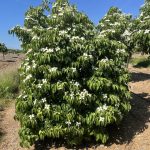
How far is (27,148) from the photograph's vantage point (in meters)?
11.3

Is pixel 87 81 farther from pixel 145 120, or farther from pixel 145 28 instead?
pixel 145 28

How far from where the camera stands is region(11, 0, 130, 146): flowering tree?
10.2 m

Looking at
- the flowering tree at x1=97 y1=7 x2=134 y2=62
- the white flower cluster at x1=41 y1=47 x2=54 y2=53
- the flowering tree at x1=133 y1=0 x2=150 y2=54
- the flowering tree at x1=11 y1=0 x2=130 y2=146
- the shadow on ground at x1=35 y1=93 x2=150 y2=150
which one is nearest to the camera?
the flowering tree at x1=11 y1=0 x2=130 y2=146

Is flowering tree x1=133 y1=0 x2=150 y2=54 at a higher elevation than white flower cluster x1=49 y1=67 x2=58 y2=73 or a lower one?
higher

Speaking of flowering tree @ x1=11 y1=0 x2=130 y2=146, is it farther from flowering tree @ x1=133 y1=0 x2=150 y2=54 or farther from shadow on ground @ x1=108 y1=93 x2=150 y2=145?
flowering tree @ x1=133 y1=0 x2=150 y2=54

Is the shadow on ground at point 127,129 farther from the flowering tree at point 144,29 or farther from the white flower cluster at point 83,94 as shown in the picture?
the flowering tree at point 144,29

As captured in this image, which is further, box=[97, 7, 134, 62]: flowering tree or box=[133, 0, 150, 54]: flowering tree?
box=[97, 7, 134, 62]: flowering tree

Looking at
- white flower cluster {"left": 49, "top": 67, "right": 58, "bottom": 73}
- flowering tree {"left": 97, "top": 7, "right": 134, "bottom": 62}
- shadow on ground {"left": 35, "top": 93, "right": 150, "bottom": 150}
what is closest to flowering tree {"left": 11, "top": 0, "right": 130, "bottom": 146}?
white flower cluster {"left": 49, "top": 67, "right": 58, "bottom": 73}

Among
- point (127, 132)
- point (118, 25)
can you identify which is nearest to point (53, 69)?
point (127, 132)

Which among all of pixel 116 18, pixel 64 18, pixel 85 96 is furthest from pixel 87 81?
pixel 116 18

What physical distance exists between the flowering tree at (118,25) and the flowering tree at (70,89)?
6.38m

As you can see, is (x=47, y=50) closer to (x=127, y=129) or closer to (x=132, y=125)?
(x=127, y=129)

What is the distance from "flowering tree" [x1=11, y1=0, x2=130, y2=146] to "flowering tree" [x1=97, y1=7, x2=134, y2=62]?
6383 mm

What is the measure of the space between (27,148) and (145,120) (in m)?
3.88
